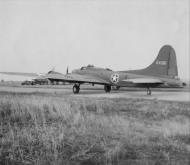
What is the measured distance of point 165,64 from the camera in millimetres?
26594

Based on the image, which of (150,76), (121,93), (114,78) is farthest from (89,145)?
(114,78)

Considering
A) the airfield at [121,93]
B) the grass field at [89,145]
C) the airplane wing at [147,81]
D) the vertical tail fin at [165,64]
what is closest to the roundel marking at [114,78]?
the airfield at [121,93]

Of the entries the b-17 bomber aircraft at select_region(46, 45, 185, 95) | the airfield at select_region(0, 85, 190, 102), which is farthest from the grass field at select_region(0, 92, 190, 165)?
the b-17 bomber aircraft at select_region(46, 45, 185, 95)

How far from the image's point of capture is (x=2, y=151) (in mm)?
4926

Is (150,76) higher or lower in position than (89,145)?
higher

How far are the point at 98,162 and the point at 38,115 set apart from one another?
456 cm

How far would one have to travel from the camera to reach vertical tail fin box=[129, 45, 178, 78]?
86.7 ft

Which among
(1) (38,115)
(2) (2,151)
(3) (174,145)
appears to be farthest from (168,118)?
(2) (2,151)

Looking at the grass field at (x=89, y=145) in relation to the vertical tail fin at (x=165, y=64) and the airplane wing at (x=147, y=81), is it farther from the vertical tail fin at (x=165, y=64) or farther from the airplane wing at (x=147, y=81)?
the vertical tail fin at (x=165, y=64)

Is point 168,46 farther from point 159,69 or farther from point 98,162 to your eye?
point 98,162

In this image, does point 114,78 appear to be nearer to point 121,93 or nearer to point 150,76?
point 121,93

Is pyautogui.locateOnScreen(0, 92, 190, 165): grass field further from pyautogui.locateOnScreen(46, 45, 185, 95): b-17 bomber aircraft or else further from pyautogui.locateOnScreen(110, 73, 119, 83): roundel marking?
pyautogui.locateOnScreen(110, 73, 119, 83): roundel marking

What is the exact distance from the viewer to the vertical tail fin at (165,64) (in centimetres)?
2642

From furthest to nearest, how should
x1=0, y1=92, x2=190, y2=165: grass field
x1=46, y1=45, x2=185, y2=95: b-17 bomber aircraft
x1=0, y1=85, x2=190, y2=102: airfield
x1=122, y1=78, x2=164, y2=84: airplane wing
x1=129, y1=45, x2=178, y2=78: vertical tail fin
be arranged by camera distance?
x1=129, y1=45, x2=178, y2=78: vertical tail fin → x1=46, y1=45, x2=185, y2=95: b-17 bomber aircraft → x1=122, y1=78, x2=164, y2=84: airplane wing → x1=0, y1=85, x2=190, y2=102: airfield → x1=0, y1=92, x2=190, y2=165: grass field
